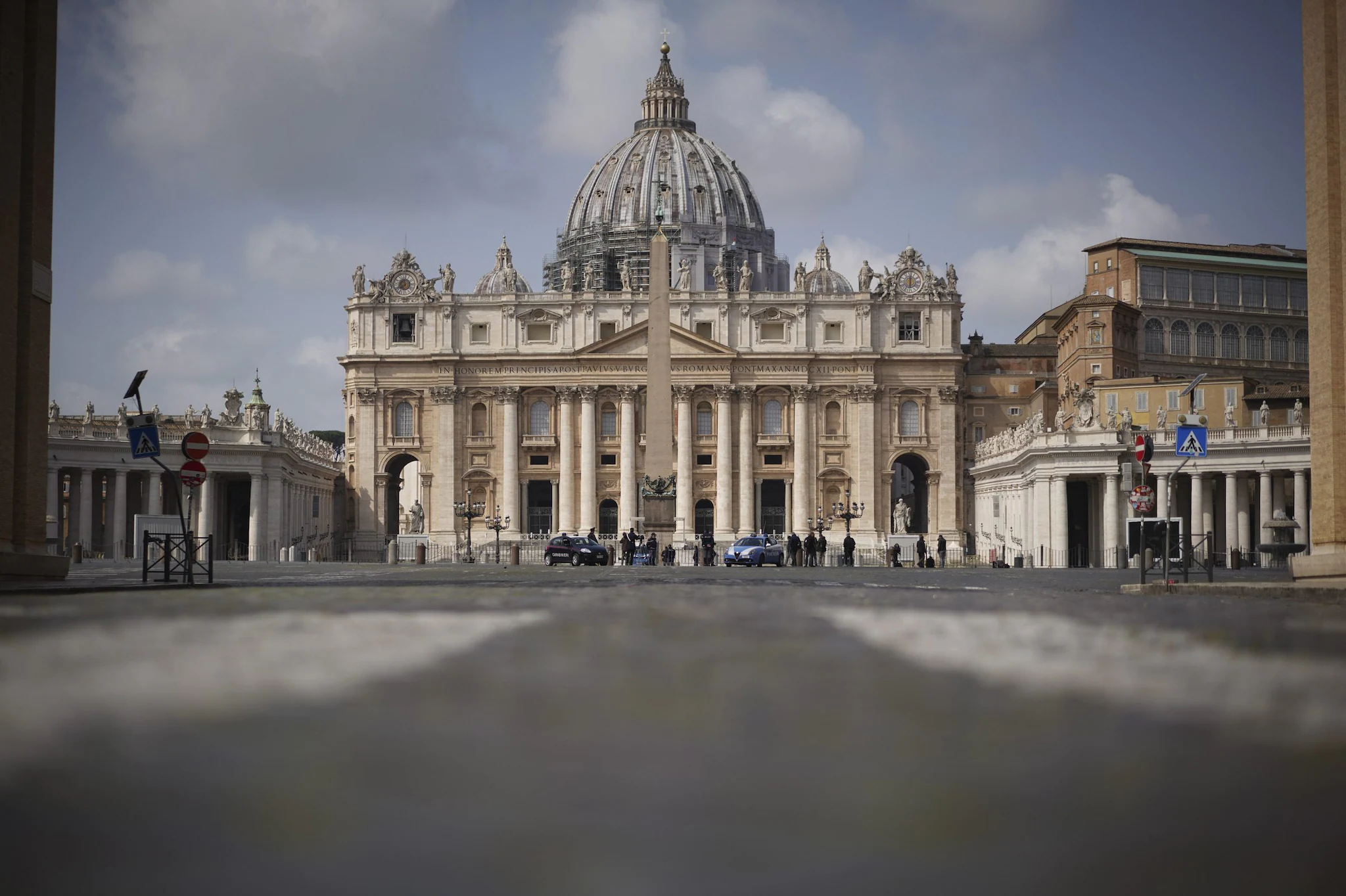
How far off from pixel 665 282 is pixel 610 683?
51841mm

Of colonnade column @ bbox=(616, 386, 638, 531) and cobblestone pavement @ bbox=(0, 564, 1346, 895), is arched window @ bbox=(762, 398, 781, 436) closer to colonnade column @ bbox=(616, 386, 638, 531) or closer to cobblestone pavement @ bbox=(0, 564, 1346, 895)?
colonnade column @ bbox=(616, 386, 638, 531)

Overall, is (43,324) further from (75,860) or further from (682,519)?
(682,519)

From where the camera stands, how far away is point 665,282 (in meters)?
58.8

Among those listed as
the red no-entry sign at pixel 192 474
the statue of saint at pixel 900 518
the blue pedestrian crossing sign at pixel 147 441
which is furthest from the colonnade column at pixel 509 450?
the red no-entry sign at pixel 192 474

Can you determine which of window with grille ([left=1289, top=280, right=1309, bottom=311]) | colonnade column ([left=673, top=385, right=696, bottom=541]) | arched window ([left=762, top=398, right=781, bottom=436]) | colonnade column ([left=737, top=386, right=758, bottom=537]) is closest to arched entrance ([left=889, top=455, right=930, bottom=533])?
arched window ([left=762, top=398, right=781, bottom=436])

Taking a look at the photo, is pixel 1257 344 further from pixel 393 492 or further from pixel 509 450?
pixel 393 492

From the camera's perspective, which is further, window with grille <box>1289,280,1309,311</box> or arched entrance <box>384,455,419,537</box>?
arched entrance <box>384,455,419,537</box>

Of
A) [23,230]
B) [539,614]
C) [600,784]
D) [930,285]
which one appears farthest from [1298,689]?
[930,285]

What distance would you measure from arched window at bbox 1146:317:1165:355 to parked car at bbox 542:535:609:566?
49.2 m

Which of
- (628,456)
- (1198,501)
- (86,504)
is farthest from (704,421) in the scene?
(86,504)

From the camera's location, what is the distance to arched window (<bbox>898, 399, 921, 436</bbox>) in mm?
97875

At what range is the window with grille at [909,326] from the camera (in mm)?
99062

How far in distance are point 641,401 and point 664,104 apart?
5433 centimetres

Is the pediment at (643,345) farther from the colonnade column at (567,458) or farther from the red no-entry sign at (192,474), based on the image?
the red no-entry sign at (192,474)
